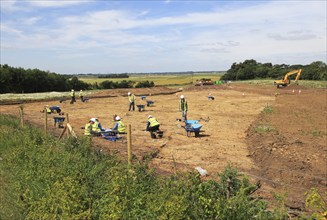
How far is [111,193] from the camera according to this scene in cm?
598

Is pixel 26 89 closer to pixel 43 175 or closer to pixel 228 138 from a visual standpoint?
pixel 228 138

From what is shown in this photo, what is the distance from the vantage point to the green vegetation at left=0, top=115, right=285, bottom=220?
5211mm

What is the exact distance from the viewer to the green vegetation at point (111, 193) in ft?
17.1

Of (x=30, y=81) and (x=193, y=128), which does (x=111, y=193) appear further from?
(x=30, y=81)

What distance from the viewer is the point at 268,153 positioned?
46.9ft

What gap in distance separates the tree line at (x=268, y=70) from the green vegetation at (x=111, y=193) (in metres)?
80.6

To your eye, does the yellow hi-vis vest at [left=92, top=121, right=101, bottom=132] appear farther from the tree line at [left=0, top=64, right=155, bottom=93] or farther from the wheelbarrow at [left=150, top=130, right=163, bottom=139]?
the tree line at [left=0, top=64, right=155, bottom=93]

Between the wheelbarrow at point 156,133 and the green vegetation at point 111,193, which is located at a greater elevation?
the green vegetation at point 111,193

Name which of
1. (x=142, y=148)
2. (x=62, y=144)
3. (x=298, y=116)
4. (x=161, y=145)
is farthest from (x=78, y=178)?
(x=298, y=116)

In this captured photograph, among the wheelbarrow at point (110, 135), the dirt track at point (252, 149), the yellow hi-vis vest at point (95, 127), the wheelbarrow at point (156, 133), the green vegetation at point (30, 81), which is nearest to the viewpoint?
the dirt track at point (252, 149)

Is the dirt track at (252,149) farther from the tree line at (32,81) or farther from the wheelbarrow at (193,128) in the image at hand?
the tree line at (32,81)

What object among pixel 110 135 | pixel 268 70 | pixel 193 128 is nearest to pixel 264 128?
pixel 193 128

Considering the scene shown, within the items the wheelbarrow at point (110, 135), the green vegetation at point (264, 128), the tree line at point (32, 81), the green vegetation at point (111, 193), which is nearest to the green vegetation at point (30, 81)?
the tree line at point (32, 81)

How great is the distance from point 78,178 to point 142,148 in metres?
7.62
